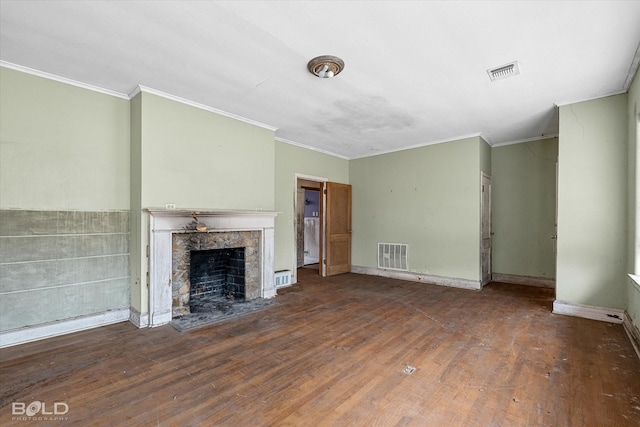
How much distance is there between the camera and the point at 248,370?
7.84 feet

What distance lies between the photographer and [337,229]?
6.55m

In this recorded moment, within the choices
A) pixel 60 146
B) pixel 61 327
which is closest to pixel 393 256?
pixel 61 327

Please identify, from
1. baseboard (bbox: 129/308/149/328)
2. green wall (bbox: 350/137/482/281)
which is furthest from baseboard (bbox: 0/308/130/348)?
green wall (bbox: 350/137/482/281)

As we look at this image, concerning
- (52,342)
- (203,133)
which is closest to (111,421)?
(52,342)

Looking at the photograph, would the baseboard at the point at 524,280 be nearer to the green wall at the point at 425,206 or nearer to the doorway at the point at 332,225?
the green wall at the point at 425,206

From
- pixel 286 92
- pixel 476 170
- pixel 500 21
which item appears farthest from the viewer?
pixel 476 170

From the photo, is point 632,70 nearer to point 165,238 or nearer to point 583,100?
point 583,100

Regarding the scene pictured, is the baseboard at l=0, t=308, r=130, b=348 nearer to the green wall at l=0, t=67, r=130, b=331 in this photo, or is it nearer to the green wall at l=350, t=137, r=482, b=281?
the green wall at l=0, t=67, r=130, b=331

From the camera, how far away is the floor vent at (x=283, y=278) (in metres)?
5.22

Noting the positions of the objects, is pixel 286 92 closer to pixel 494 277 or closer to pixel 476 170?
pixel 476 170

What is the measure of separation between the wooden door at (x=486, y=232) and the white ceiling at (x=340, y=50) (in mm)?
1682

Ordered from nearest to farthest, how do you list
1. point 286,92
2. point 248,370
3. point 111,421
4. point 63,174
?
1. point 111,421
2. point 248,370
3. point 63,174
4. point 286,92

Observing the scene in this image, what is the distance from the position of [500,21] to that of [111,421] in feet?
12.6

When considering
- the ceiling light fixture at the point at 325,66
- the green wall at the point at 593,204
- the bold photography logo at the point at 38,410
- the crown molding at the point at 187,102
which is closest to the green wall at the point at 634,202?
the green wall at the point at 593,204
